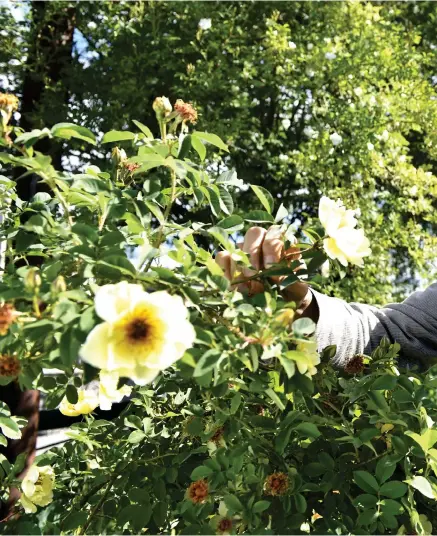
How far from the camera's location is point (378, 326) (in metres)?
1.25

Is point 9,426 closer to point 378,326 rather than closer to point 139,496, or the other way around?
point 139,496

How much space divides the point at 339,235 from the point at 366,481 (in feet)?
0.95

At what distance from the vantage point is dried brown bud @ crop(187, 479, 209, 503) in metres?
0.85

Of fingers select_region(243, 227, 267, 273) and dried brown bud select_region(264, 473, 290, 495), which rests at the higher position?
fingers select_region(243, 227, 267, 273)

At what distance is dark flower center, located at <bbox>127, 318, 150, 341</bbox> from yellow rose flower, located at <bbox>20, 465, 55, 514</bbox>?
48 cm

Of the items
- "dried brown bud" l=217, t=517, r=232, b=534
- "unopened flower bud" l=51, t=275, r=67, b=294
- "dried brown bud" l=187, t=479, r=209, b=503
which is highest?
"unopened flower bud" l=51, t=275, r=67, b=294

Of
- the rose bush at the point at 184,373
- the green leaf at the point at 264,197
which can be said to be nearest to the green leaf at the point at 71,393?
the rose bush at the point at 184,373

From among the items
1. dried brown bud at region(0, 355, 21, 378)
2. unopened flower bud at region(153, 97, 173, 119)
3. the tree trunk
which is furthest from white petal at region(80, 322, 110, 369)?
the tree trunk

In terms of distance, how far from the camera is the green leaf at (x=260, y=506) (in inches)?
31.5

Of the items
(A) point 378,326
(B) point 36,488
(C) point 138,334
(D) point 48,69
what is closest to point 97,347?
(C) point 138,334

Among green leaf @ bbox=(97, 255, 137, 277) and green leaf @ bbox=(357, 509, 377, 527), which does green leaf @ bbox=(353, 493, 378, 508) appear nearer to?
green leaf @ bbox=(357, 509, 377, 527)

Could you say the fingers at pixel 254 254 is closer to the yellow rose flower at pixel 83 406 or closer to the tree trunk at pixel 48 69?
the yellow rose flower at pixel 83 406

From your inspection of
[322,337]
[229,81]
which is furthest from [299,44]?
[322,337]

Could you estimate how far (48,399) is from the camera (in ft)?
3.02
